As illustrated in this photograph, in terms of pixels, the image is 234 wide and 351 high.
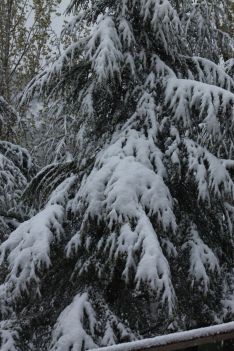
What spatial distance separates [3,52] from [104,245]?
1350cm

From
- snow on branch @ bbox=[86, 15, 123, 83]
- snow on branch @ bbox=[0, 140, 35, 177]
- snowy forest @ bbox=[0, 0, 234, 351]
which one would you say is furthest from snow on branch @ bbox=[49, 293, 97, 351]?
snow on branch @ bbox=[0, 140, 35, 177]

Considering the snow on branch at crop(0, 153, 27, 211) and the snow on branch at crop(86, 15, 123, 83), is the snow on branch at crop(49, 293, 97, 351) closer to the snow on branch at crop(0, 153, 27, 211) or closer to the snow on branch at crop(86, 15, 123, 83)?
the snow on branch at crop(86, 15, 123, 83)

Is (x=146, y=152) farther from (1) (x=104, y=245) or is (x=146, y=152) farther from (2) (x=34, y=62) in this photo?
(2) (x=34, y=62)

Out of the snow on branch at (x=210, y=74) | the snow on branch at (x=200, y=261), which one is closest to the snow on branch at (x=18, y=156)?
the snow on branch at (x=210, y=74)

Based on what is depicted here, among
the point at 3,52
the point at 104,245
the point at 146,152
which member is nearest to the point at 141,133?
the point at 146,152

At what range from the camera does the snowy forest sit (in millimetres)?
5004

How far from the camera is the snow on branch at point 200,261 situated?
17.8ft

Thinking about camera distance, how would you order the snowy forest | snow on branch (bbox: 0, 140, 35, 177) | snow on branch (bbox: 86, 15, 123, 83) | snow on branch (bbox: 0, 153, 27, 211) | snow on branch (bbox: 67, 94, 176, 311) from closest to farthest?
snow on branch (bbox: 67, 94, 176, 311) → the snowy forest → snow on branch (bbox: 86, 15, 123, 83) → snow on branch (bbox: 0, 153, 27, 211) → snow on branch (bbox: 0, 140, 35, 177)

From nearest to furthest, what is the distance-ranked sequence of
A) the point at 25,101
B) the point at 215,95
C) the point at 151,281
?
the point at 151,281
the point at 215,95
the point at 25,101

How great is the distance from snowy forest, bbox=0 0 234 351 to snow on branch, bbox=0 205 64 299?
1 centimetres

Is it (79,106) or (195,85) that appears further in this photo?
(79,106)

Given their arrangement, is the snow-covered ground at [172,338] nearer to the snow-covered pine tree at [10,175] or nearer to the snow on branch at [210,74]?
the snow on branch at [210,74]

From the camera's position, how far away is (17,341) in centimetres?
535

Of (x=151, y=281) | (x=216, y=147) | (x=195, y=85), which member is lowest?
(x=151, y=281)
